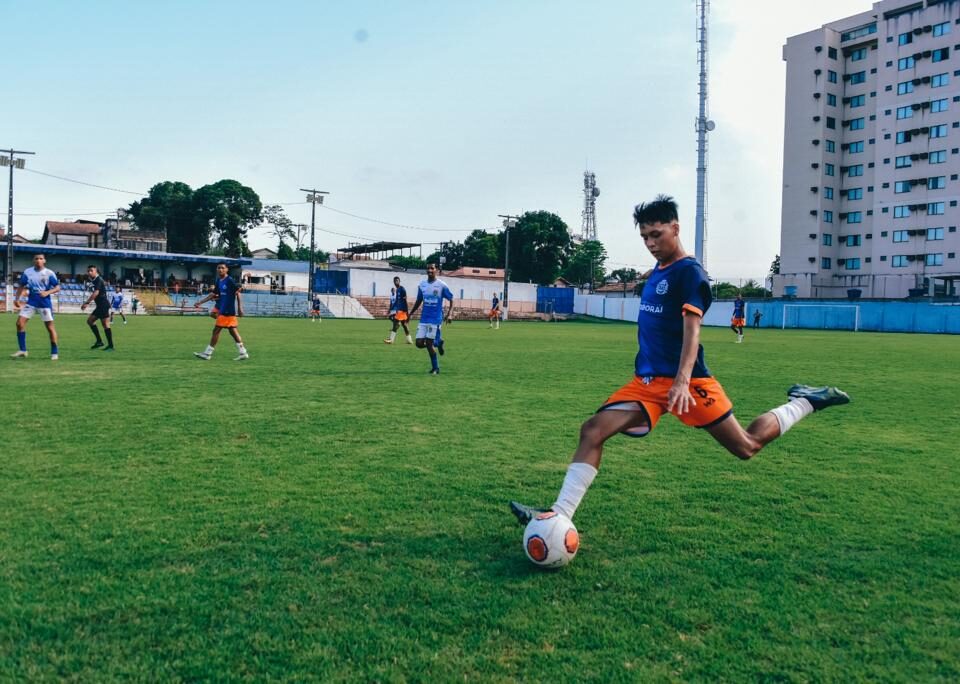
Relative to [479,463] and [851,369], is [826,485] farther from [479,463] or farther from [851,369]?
[851,369]

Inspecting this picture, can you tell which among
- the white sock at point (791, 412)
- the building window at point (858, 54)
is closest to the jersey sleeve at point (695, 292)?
the white sock at point (791, 412)

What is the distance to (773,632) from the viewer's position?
328 cm

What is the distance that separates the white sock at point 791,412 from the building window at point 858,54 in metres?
85.4

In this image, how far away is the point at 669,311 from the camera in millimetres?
4461

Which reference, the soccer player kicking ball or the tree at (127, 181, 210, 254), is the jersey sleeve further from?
the tree at (127, 181, 210, 254)

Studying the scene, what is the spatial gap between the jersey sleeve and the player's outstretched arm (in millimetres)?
56

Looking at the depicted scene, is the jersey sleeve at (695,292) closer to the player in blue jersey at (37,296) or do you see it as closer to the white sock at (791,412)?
the white sock at (791,412)

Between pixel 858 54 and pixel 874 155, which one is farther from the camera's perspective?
pixel 858 54

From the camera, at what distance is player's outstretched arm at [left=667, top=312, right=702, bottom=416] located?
4.11 m

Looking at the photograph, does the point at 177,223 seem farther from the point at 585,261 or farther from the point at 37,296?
the point at 37,296

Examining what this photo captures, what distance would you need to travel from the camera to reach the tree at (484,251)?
105 metres

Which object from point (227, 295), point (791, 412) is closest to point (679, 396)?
point (791, 412)

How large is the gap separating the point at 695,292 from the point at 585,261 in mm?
98334

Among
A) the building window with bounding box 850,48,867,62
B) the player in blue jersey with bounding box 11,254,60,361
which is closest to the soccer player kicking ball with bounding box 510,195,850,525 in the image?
the player in blue jersey with bounding box 11,254,60,361
